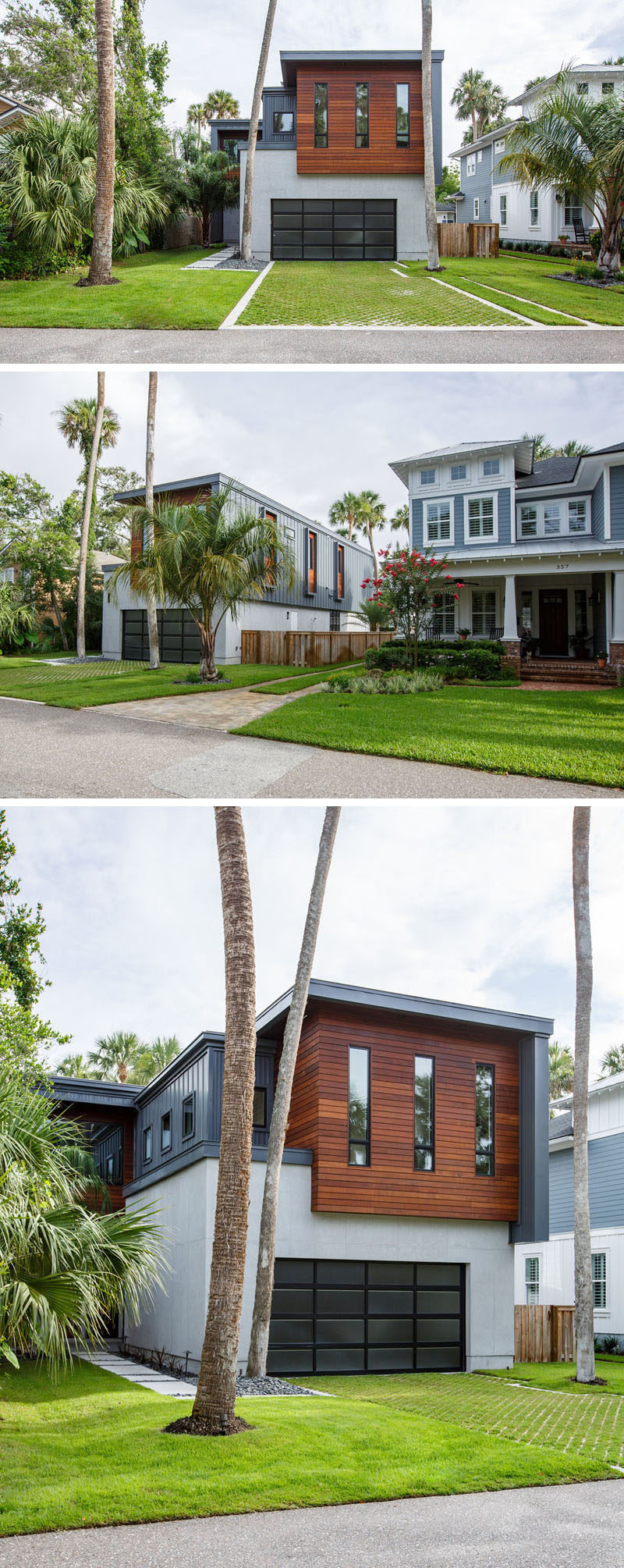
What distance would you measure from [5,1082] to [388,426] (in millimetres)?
7527

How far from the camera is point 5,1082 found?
700 centimetres

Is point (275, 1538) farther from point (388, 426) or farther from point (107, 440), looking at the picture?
point (107, 440)

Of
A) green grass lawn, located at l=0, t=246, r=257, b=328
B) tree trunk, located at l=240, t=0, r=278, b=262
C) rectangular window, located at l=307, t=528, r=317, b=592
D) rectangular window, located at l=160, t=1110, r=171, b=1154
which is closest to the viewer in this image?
green grass lawn, located at l=0, t=246, r=257, b=328

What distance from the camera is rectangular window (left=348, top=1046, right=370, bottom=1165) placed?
12.9 m

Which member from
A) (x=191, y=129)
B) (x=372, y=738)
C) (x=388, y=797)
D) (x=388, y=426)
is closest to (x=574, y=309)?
(x=388, y=426)

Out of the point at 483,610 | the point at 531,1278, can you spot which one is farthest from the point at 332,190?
the point at 531,1278

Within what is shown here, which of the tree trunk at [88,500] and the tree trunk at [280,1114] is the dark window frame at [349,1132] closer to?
the tree trunk at [280,1114]

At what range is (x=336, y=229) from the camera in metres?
26.0

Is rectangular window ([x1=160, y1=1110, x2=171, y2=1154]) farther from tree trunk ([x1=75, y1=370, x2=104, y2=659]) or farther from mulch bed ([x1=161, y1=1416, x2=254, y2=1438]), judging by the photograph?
tree trunk ([x1=75, y1=370, x2=104, y2=659])

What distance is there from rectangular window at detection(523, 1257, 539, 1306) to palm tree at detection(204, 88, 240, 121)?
36965mm

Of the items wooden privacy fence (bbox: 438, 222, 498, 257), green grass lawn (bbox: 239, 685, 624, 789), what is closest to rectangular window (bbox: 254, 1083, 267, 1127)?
green grass lawn (bbox: 239, 685, 624, 789)

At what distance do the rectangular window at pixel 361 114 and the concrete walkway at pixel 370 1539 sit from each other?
94.6 ft

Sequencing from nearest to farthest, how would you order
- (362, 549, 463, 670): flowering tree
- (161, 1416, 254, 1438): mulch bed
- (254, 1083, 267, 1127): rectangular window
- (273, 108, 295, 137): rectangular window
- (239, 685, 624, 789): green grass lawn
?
(161, 1416, 254, 1438): mulch bed
(239, 685, 624, 789): green grass lawn
(254, 1083, 267, 1127): rectangular window
(362, 549, 463, 670): flowering tree
(273, 108, 295, 137): rectangular window

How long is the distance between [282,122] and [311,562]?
16.7m
